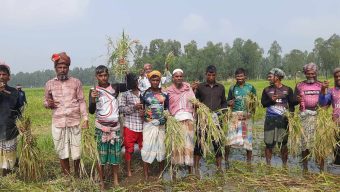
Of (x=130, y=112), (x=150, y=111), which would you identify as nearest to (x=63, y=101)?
(x=130, y=112)

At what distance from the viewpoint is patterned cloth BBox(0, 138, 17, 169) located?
5.10 metres

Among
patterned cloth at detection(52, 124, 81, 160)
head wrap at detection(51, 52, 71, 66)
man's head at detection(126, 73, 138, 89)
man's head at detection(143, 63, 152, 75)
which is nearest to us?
head wrap at detection(51, 52, 71, 66)

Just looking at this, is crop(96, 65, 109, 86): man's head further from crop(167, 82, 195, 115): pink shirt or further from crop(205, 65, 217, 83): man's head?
crop(205, 65, 217, 83): man's head

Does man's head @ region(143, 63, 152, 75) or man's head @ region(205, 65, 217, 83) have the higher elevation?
man's head @ region(143, 63, 152, 75)

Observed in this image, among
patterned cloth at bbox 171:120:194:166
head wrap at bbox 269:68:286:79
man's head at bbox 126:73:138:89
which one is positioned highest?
head wrap at bbox 269:68:286:79

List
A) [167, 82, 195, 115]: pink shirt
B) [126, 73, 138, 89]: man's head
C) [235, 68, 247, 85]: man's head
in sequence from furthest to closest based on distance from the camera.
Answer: [235, 68, 247, 85]: man's head < [167, 82, 195, 115]: pink shirt < [126, 73, 138, 89]: man's head

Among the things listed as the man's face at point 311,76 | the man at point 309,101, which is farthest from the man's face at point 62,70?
the man's face at point 311,76

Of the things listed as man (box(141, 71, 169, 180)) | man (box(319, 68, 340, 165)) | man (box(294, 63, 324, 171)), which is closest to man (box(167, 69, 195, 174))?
man (box(141, 71, 169, 180))

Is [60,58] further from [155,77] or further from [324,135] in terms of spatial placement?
[324,135]

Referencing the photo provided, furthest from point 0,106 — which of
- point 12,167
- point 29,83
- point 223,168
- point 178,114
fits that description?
point 29,83

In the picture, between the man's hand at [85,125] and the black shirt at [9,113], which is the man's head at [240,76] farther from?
the black shirt at [9,113]

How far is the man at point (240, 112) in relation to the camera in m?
5.93

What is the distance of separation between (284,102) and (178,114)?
1.83m

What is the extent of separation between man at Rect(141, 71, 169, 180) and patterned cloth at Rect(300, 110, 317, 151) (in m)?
2.35
